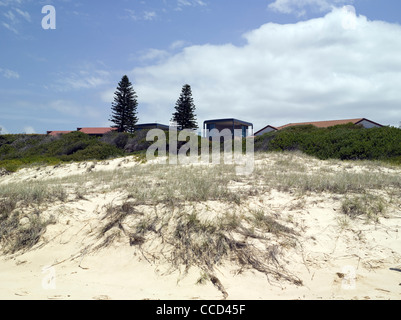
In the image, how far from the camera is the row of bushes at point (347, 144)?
13.1 metres

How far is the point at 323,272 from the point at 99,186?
5.76 meters

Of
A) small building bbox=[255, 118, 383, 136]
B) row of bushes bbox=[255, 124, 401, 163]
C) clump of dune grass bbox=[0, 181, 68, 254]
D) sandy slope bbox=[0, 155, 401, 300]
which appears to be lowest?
sandy slope bbox=[0, 155, 401, 300]

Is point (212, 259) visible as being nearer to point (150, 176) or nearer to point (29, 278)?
point (29, 278)

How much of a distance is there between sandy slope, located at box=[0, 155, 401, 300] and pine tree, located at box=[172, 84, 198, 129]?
32117 mm

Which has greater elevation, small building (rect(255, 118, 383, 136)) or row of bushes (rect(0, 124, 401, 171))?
small building (rect(255, 118, 383, 136))

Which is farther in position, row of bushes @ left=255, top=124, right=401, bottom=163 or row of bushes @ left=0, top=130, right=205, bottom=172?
row of bushes @ left=0, top=130, right=205, bottom=172

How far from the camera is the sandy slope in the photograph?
3.43 metres

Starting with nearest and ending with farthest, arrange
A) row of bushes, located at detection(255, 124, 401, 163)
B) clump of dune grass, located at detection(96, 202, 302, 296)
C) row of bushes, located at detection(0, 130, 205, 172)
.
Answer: clump of dune grass, located at detection(96, 202, 302, 296)
row of bushes, located at detection(255, 124, 401, 163)
row of bushes, located at detection(0, 130, 205, 172)

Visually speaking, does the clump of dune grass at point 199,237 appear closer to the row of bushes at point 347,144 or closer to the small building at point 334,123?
the row of bushes at point 347,144

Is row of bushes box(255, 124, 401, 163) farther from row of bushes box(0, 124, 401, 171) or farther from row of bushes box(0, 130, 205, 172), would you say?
row of bushes box(0, 130, 205, 172)

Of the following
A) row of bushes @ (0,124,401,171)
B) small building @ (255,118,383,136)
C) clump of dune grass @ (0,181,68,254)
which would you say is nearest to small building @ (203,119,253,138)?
small building @ (255,118,383,136)

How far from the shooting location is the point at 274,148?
1666 cm

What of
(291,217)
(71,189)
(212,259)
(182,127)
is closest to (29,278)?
(212,259)

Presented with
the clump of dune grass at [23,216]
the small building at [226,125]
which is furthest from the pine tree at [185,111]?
the clump of dune grass at [23,216]
